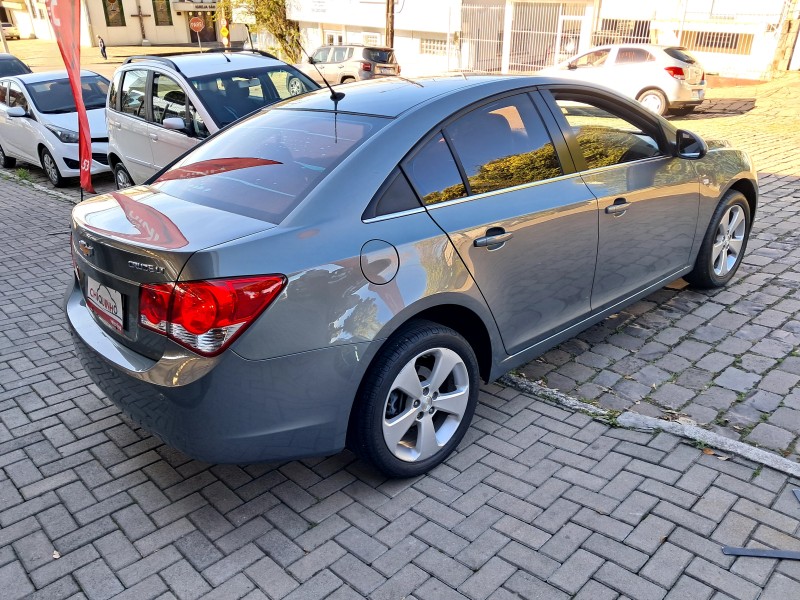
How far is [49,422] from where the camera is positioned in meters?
3.60

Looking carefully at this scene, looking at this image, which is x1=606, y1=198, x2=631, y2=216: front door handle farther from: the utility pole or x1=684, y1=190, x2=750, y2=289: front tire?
the utility pole

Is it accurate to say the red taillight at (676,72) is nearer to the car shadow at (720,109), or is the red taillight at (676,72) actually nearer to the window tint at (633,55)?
the window tint at (633,55)

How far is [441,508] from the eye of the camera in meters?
2.90

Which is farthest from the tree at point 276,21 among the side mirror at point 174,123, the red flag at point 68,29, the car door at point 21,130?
the side mirror at point 174,123

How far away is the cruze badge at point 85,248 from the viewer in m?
2.83

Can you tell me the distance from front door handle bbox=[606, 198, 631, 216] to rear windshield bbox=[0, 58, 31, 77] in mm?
17928

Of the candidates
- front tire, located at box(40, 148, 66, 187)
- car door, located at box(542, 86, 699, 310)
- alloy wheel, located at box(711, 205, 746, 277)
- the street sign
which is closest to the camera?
car door, located at box(542, 86, 699, 310)

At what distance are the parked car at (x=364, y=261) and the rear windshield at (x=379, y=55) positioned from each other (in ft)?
53.3

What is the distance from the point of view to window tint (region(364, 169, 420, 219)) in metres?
2.78

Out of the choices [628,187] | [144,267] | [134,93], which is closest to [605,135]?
[628,187]

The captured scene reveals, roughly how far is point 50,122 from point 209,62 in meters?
3.75

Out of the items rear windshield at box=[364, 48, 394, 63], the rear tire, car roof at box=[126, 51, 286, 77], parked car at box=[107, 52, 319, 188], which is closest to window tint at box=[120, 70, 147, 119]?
parked car at box=[107, 52, 319, 188]

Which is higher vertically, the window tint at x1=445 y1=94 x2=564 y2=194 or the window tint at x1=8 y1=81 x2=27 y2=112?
the window tint at x1=445 y1=94 x2=564 y2=194

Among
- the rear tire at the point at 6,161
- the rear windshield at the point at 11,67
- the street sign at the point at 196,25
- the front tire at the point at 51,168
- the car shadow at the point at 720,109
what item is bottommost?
the rear tire at the point at 6,161
